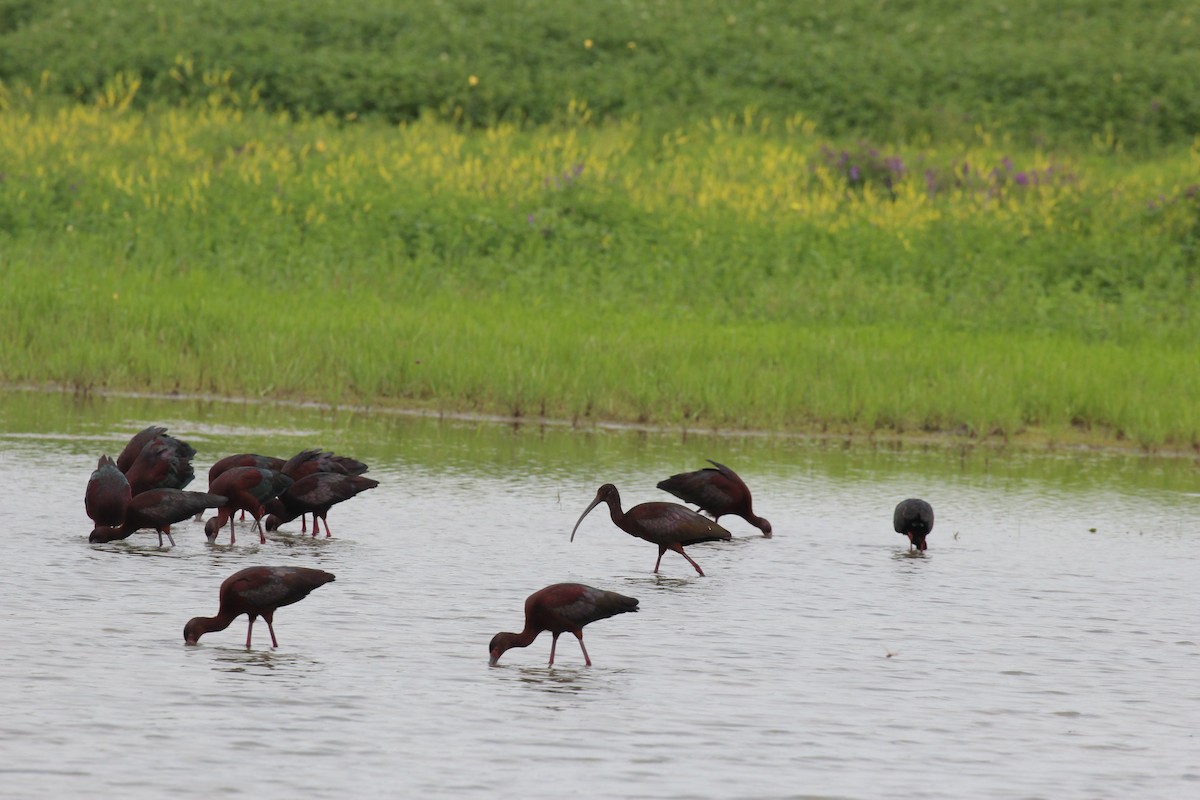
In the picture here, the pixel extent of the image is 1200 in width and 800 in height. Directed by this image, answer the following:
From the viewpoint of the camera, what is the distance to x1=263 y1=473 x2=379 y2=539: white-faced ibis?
1086 cm

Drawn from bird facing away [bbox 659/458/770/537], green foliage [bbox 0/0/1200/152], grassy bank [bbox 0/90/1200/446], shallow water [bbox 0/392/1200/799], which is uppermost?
green foliage [bbox 0/0/1200/152]

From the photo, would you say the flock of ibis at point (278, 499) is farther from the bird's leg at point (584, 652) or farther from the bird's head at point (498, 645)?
the bird's head at point (498, 645)

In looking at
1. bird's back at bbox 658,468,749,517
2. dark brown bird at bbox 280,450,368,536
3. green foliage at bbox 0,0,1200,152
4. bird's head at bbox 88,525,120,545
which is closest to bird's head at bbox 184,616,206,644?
bird's head at bbox 88,525,120,545

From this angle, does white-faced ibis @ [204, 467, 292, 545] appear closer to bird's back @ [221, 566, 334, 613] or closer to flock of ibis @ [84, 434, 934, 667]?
flock of ibis @ [84, 434, 934, 667]

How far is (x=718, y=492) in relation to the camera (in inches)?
451

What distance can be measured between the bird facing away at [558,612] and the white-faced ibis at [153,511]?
3021 millimetres

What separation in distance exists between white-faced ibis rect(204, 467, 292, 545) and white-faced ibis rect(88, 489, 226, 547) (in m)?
0.44

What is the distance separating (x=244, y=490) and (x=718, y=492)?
2.94m

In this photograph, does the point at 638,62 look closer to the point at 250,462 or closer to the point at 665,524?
the point at 250,462

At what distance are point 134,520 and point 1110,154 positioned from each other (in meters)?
23.1

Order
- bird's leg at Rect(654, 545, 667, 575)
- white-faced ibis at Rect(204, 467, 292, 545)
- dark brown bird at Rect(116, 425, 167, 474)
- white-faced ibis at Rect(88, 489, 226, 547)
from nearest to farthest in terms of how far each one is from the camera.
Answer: white-faced ibis at Rect(88, 489, 226, 547)
bird's leg at Rect(654, 545, 667, 575)
white-faced ibis at Rect(204, 467, 292, 545)
dark brown bird at Rect(116, 425, 167, 474)

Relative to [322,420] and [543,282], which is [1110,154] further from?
[322,420]

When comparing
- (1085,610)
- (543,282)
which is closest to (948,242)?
(543,282)

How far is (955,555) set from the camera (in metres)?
11.2
